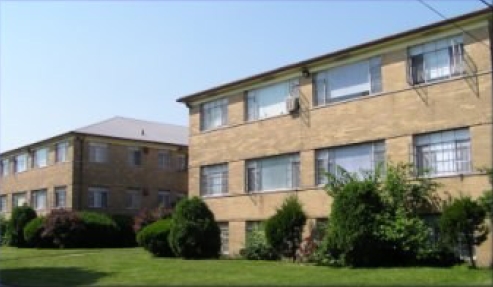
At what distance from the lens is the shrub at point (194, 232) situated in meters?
29.8

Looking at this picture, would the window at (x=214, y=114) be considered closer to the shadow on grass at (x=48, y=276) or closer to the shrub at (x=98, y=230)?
the shadow on grass at (x=48, y=276)

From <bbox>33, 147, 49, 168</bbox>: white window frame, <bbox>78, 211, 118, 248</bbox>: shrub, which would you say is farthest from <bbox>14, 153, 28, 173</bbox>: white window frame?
<bbox>78, 211, 118, 248</bbox>: shrub

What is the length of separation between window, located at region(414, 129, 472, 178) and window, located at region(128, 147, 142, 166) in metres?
27.9

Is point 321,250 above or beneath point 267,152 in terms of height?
beneath

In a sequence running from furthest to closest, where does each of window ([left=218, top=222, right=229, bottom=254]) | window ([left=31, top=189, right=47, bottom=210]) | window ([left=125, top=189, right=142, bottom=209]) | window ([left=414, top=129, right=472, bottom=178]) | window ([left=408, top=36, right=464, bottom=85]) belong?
window ([left=31, top=189, right=47, bottom=210]), window ([left=125, top=189, right=142, bottom=209]), window ([left=218, top=222, right=229, bottom=254]), window ([left=408, top=36, right=464, bottom=85]), window ([left=414, top=129, right=472, bottom=178])

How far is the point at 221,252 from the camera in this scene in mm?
32719

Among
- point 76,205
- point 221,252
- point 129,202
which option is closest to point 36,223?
point 76,205

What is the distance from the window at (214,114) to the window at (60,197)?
52.9 feet

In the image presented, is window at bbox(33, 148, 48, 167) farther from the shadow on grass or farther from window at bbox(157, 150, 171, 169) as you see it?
the shadow on grass

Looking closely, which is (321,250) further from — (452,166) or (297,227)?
(452,166)

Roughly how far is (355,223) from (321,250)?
215cm

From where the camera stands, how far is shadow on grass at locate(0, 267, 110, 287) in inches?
866

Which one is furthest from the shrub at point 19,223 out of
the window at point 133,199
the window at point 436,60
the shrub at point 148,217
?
the window at point 436,60

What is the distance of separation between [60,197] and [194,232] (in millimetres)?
20988
